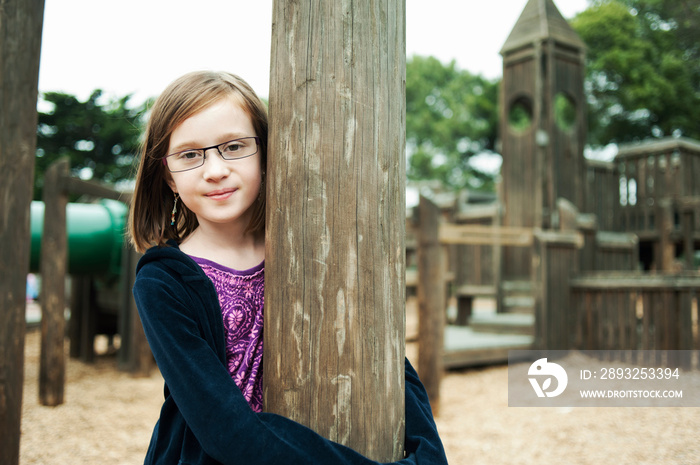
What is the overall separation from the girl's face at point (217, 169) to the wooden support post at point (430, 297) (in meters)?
3.73

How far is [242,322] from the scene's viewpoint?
4.73 feet

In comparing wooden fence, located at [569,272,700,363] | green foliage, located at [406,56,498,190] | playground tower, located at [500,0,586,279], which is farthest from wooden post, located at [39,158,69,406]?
green foliage, located at [406,56,498,190]

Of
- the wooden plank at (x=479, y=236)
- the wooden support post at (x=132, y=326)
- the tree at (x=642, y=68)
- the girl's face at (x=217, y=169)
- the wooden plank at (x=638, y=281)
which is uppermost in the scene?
the tree at (x=642, y=68)

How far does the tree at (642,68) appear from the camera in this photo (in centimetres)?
2070

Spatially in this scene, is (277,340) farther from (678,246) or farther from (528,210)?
(678,246)

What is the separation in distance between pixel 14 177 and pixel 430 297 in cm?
344

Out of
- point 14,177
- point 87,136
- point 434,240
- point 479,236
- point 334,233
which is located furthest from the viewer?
point 87,136

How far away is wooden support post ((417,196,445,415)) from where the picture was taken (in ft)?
16.6

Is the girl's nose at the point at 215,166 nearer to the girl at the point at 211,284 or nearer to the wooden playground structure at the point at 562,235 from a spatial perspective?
the girl at the point at 211,284

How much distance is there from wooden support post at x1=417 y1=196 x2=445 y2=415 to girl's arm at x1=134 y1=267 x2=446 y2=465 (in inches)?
149

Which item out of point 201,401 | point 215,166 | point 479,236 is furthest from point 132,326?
point 201,401

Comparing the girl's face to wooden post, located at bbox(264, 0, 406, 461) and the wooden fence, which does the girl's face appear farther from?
the wooden fence

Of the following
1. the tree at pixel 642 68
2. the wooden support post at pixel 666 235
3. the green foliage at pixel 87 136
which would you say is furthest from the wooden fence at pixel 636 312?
the tree at pixel 642 68

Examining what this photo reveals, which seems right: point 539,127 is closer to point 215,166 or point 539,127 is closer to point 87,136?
point 215,166
